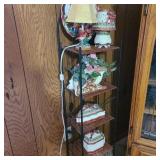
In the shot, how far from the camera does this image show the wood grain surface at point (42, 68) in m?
0.98

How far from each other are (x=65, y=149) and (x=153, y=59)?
2.98ft

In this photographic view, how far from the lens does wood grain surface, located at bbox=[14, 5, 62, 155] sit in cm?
98

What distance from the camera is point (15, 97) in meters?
1.00

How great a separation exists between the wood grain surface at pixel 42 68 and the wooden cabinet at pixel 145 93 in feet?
1.66

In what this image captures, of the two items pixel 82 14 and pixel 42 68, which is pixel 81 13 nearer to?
pixel 82 14

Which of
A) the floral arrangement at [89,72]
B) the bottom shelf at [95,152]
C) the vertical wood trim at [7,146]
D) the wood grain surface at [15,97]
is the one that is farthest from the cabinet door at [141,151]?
the vertical wood trim at [7,146]

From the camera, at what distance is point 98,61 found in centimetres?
115

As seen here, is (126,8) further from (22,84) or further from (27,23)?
(22,84)

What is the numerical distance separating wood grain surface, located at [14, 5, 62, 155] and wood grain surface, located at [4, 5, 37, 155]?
35 millimetres

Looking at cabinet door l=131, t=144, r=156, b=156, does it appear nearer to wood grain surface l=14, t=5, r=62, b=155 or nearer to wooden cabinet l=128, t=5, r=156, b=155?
wooden cabinet l=128, t=5, r=156, b=155

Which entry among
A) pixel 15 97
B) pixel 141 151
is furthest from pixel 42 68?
pixel 141 151

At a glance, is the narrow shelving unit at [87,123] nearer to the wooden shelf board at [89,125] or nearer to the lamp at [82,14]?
the wooden shelf board at [89,125]

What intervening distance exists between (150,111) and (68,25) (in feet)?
2.47
